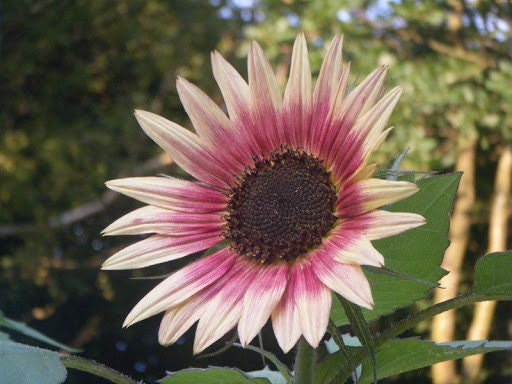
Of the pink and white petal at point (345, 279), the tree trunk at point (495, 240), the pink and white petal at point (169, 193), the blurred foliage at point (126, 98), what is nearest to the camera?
the pink and white petal at point (345, 279)

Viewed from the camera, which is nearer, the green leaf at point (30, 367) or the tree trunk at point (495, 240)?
the green leaf at point (30, 367)

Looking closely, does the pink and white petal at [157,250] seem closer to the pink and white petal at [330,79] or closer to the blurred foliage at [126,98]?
the pink and white petal at [330,79]

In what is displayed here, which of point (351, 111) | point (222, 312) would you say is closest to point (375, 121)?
point (351, 111)

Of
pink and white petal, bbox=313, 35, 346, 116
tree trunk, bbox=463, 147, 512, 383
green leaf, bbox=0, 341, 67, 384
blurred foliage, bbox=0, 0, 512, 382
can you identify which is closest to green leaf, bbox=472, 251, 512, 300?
pink and white petal, bbox=313, 35, 346, 116

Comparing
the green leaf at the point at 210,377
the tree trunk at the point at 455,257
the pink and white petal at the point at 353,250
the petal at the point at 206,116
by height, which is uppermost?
the tree trunk at the point at 455,257

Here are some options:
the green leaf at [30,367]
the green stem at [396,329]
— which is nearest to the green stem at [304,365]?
the green stem at [396,329]

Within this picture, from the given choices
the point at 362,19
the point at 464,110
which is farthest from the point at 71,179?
the point at 464,110
